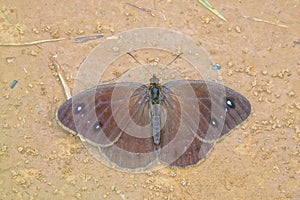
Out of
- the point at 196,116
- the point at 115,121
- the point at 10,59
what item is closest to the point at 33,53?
the point at 10,59

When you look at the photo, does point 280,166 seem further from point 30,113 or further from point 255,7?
point 30,113

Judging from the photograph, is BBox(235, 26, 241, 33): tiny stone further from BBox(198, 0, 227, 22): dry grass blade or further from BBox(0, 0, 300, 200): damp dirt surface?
BBox(198, 0, 227, 22): dry grass blade

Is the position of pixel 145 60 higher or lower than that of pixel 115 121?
higher

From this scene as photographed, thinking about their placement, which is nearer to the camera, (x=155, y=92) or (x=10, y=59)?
(x=155, y=92)

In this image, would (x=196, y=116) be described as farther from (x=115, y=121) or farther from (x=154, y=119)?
(x=115, y=121)

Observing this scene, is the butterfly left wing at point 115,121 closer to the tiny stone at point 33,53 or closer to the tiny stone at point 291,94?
the tiny stone at point 33,53

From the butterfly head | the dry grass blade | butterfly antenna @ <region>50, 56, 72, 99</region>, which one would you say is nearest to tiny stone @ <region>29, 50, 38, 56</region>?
butterfly antenna @ <region>50, 56, 72, 99</region>

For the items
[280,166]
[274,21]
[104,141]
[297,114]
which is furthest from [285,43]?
[104,141]
